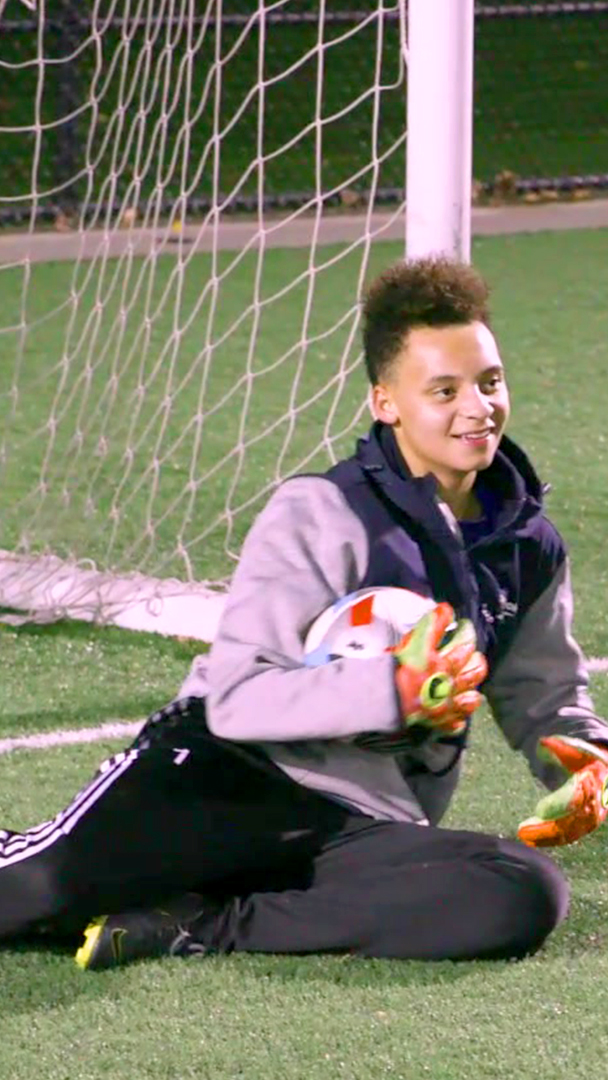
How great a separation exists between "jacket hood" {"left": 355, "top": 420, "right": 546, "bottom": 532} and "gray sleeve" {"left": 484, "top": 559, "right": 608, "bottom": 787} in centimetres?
15

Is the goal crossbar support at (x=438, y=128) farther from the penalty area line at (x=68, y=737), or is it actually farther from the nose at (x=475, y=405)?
the nose at (x=475, y=405)

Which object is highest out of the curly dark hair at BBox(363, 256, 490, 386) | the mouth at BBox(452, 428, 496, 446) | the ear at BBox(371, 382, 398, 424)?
the curly dark hair at BBox(363, 256, 490, 386)

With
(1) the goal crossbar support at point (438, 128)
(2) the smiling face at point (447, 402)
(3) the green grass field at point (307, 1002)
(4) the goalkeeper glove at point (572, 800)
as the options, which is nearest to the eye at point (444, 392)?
(2) the smiling face at point (447, 402)

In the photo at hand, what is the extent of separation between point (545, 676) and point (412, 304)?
22.3 inches

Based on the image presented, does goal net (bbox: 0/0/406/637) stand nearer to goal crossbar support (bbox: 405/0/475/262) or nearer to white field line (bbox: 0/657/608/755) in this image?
goal crossbar support (bbox: 405/0/475/262)

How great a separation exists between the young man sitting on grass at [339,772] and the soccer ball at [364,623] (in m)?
0.03

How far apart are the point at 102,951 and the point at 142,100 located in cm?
353

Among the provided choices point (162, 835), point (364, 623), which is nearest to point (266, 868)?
point (162, 835)

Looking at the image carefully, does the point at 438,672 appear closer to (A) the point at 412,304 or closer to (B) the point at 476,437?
(B) the point at 476,437

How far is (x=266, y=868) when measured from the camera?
9.87ft

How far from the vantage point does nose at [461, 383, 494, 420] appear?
301 centimetres

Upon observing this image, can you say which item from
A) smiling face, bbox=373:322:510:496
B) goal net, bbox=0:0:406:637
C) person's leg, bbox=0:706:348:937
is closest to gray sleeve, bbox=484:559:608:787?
smiling face, bbox=373:322:510:496

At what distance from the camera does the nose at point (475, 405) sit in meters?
3.01

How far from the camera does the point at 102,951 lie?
292 centimetres
